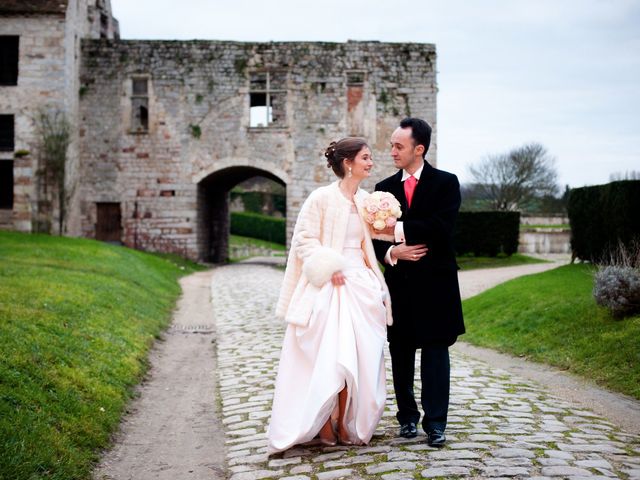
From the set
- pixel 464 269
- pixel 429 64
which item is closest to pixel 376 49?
pixel 429 64

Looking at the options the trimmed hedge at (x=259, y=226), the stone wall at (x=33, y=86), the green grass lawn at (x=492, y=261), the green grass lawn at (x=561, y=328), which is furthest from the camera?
the trimmed hedge at (x=259, y=226)

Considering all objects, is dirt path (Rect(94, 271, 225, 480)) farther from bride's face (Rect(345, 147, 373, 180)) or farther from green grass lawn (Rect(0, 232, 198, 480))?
bride's face (Rect(345, 147, 373, 180))

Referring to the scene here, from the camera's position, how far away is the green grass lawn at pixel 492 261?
25556 mm

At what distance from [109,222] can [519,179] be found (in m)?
30.8

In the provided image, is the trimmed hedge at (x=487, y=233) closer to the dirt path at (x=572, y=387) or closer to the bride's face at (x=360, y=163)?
the dirt path at (x=572, y=387)

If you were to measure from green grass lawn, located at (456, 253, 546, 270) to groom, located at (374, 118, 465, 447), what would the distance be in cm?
2007

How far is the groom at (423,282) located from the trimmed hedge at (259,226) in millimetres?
41463

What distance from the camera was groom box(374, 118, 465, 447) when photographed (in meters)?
5.25

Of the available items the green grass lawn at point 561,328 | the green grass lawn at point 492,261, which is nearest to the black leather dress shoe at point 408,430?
the green grass lawn at point 561,328

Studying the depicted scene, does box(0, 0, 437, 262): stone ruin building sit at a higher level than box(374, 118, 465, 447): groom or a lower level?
higher

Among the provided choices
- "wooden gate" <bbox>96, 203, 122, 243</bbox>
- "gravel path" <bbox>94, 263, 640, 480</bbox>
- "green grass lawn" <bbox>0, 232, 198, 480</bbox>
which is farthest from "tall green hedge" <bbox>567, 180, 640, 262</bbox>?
"wooden gate" <bbox>96, 203, 122, 243</bbox>

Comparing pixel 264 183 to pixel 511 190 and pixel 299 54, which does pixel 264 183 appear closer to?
pixel 511 190

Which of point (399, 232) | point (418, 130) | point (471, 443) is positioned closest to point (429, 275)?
point (399, 232)

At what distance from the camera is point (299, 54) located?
26.4m
